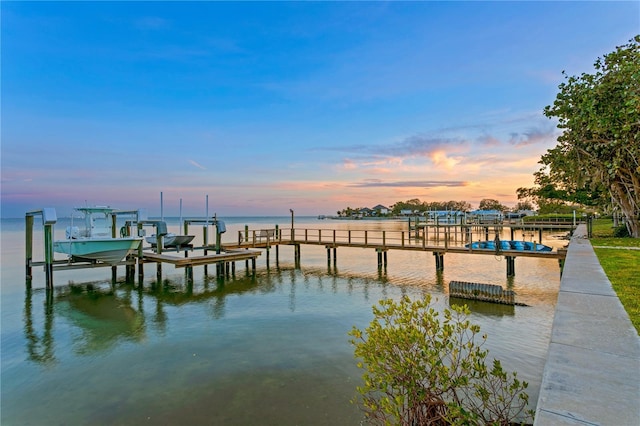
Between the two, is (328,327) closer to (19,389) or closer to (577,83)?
(19,389)

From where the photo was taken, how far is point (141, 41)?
16.6 metres

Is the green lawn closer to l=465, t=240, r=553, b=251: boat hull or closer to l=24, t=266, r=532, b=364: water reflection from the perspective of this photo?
l=24, t=266, r=532, b=364: water reflection

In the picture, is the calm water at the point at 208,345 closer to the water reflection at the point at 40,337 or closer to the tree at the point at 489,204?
the water reflection at the point at 40,337

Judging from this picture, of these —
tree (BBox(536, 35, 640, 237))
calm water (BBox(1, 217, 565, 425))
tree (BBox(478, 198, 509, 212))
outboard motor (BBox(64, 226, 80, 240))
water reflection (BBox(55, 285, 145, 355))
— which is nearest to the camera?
calm water (BBox(1, 217, 565, 425))

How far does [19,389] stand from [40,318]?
599 centimetres

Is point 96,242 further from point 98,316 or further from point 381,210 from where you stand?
point 381,210

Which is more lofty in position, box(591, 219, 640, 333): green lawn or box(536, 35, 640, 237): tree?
box(536, 35, 640, 237): tree

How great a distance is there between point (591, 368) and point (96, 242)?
18318 millimetres

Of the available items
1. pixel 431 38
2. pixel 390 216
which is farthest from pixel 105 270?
pixel 390 216

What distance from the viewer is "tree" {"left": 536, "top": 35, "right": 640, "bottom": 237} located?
13.4 metres

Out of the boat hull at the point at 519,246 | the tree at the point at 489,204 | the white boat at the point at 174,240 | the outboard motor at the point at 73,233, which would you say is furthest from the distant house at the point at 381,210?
the outboard motor at the point at 73,233

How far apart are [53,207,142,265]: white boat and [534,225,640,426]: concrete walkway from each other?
57.6 feet

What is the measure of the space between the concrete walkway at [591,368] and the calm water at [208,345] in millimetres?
2163

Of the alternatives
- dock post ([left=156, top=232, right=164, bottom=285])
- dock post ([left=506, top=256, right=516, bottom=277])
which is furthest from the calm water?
dock post ([left=156, top=232, right=164, bottom=285])
